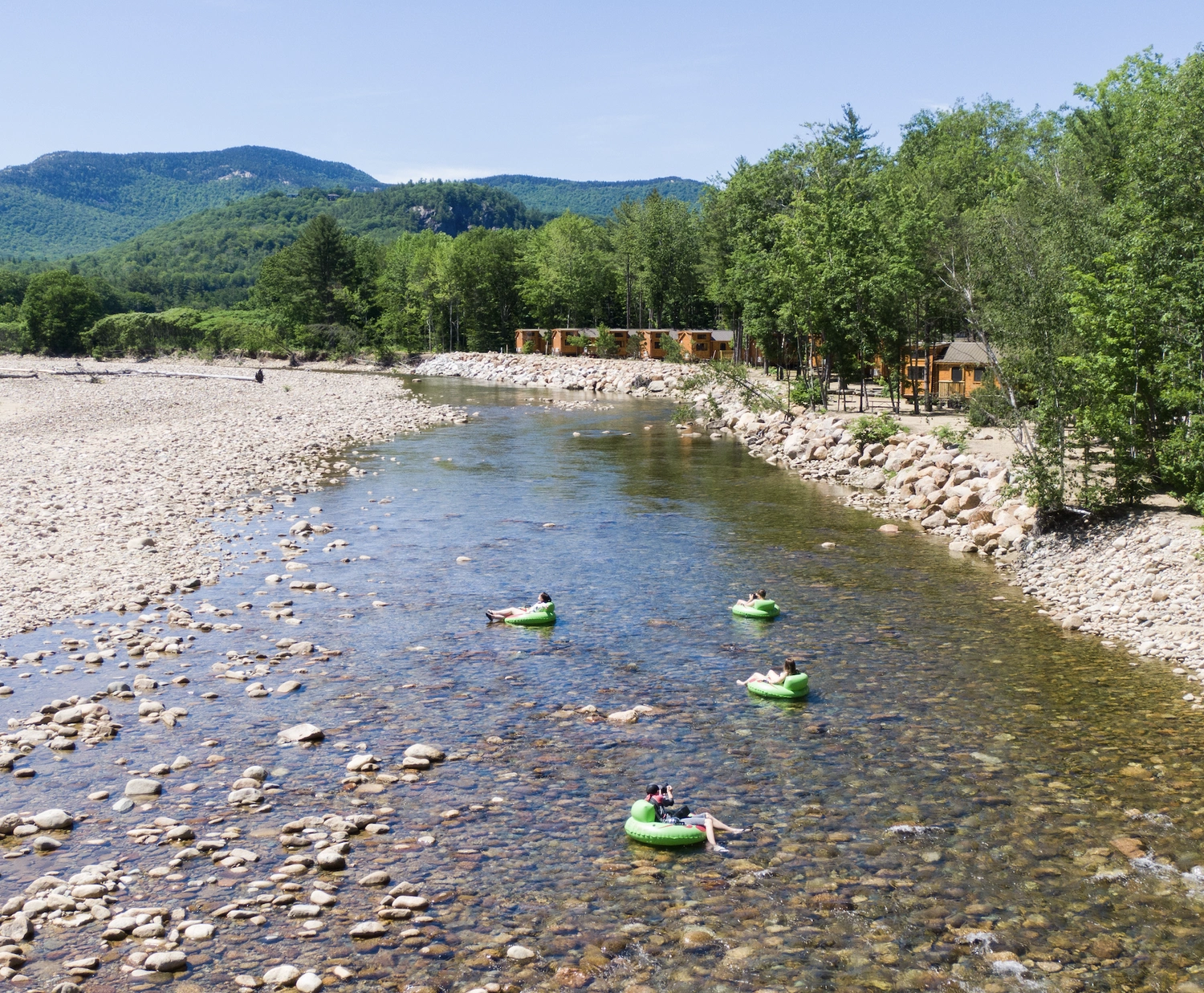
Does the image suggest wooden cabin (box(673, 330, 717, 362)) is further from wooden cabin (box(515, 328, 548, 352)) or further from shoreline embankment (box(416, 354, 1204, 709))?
shoreline embankment (box(416, 354, 1204, 709))

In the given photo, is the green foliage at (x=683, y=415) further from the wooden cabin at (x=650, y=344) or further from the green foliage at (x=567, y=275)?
the green foliage at (x=567, y=275)

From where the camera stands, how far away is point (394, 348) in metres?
134

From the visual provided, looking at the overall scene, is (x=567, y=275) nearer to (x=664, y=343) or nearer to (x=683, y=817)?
(x=664, y=343)

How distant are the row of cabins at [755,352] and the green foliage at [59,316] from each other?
67.9 meters

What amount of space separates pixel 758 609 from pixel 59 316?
151m

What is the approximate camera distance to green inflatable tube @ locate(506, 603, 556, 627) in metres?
22.0

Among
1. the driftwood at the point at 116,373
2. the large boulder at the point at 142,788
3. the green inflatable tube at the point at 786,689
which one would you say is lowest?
the large boulder at the point at 142,788

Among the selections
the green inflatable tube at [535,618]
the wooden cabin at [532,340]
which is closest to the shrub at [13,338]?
the wooden cabin at [532,340]

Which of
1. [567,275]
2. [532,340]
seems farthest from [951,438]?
[532,340]

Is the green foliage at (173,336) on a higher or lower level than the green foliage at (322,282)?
lower

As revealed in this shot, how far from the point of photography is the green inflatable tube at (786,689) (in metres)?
17.8

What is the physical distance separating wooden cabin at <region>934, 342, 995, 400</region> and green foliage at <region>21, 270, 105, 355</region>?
130 meters

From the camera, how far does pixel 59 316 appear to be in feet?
468

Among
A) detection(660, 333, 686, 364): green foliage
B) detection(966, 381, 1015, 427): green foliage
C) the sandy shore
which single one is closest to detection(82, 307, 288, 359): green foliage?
the sandy shore
